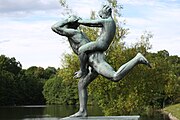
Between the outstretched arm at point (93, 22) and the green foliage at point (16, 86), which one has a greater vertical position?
the green foliage at point (16, 86)

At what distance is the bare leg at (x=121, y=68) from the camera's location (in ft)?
38.8

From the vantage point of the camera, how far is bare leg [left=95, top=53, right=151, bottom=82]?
38.8 feet

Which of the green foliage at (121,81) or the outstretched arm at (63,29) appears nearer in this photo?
the outstretched arm at (63,29)

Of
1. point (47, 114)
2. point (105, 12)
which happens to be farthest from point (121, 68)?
point (47, 114)

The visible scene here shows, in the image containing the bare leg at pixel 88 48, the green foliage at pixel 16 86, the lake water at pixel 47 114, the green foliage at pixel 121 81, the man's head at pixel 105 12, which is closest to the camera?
the bare leg at pixel 88 48

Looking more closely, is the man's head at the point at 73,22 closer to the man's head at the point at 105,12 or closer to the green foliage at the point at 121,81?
the man's head at the point at 105,12

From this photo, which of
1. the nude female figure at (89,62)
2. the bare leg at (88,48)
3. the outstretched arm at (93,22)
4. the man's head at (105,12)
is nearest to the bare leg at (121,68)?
the nude female figure at (89,62)

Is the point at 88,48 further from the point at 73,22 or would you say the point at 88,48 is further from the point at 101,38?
the point at 73,22

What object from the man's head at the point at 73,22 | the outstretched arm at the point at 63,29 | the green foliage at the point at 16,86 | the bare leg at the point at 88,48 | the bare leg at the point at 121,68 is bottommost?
the bare leg at the point at 121,68

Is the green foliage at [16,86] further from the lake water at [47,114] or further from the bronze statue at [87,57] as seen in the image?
the bronze statue at [87,57]

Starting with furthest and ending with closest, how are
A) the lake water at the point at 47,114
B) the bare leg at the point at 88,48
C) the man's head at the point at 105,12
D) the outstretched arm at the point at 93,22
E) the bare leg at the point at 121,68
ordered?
the lake water at the point at 47,114, the man's head at the point at 105,12, the outstretched arm at the point at 93,22, the bare leg at the point at 88,48, the bare leg at the point at 121,68

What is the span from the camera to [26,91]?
120m

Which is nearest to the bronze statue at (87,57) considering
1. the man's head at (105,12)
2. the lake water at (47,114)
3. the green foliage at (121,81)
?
the man's head at (105,12)

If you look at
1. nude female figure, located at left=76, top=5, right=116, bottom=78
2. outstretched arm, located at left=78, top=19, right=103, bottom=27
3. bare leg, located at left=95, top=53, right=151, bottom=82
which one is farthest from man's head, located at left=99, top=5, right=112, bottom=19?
bare leg, located at left=95, top=53, right=151, bottom=82
